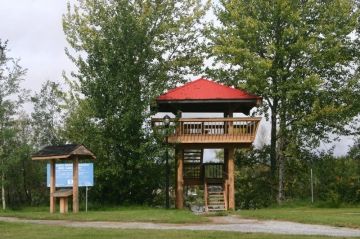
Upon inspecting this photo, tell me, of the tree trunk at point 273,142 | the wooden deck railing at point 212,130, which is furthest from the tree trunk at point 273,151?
the wooden deck railing at point 212,130

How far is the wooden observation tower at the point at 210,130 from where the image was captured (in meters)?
28.9

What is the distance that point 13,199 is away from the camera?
40.5 meters

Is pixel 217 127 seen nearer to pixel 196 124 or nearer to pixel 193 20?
pixel 196 124

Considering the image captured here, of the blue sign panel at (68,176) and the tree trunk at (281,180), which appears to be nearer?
the blue sign panel at (68,176)

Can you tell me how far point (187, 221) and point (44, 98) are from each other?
25.9 meters

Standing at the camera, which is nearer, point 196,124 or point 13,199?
point 196,124

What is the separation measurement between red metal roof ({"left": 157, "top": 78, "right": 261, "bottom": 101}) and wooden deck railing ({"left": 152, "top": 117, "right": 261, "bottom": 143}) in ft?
3.69

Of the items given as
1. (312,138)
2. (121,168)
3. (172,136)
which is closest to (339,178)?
(312,138)

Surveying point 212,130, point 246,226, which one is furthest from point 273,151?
point 246,226

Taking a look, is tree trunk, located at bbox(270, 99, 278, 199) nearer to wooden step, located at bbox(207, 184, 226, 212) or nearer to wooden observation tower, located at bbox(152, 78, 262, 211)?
wooden observation tower, located at bbox(152, 78, 262, 211)

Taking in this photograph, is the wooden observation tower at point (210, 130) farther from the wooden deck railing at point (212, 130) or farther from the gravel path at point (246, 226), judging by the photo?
the gravel path at point (246, 226)

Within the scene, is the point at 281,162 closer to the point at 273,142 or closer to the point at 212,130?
the point at 273,142

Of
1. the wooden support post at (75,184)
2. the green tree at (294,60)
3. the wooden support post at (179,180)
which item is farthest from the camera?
the green tree at (294,60)

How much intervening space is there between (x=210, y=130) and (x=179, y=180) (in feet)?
10.3
